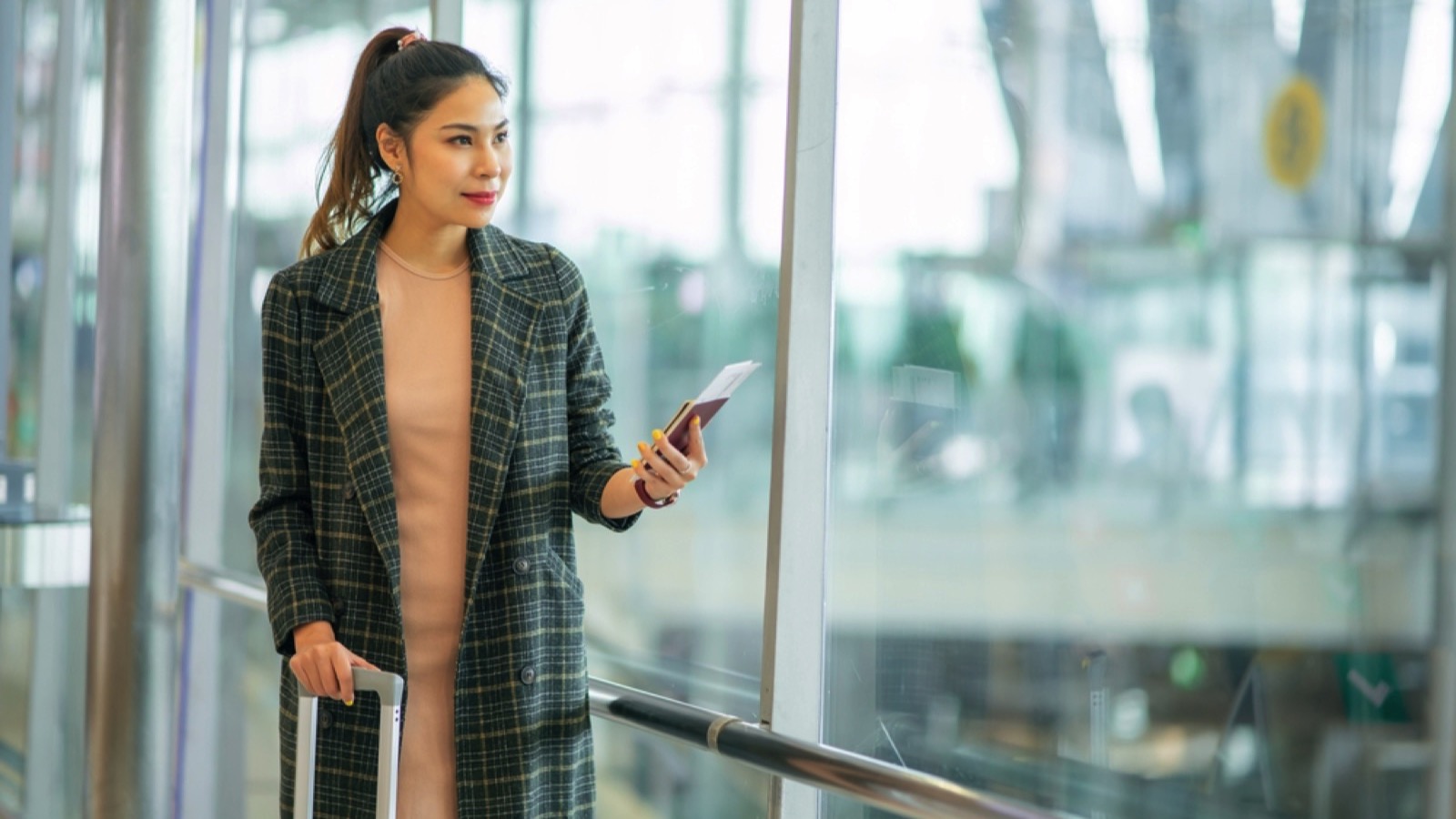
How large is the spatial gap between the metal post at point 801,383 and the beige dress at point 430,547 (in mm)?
482

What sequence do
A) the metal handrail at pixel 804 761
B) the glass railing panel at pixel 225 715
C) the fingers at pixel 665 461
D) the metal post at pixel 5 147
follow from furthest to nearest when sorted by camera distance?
the metal post at pixel 5 147 < the glass railing panel at pixel 225 715 < the fingers at pixel 665 461 < the metal handrail at pixel 804 761

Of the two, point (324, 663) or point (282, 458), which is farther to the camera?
point (282, 458)

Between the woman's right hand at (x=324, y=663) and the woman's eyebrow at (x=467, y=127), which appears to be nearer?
the woman's right hand at (x=324, y=663)

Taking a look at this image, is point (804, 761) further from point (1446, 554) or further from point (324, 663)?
point (1446, 554)

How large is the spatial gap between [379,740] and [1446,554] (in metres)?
1.38

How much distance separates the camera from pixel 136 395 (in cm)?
333

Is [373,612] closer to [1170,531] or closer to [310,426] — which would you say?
[310,426]

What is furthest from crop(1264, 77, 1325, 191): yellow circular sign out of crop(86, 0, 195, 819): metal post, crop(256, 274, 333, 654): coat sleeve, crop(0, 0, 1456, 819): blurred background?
crop(86, 0, 195, 819): metal post

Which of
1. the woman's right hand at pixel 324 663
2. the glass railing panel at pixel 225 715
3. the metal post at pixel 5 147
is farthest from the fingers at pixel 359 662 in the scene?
the metal post at pixel 5 147

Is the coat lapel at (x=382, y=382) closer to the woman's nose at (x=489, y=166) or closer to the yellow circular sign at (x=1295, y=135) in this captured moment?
the woman's nose at (x=489, y=166)

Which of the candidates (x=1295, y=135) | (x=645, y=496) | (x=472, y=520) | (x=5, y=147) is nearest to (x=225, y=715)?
(x=5, y=147)

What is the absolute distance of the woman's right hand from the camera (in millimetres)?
1634

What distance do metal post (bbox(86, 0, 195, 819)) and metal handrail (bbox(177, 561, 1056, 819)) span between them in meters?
1.61

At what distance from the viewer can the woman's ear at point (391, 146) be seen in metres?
1.78
